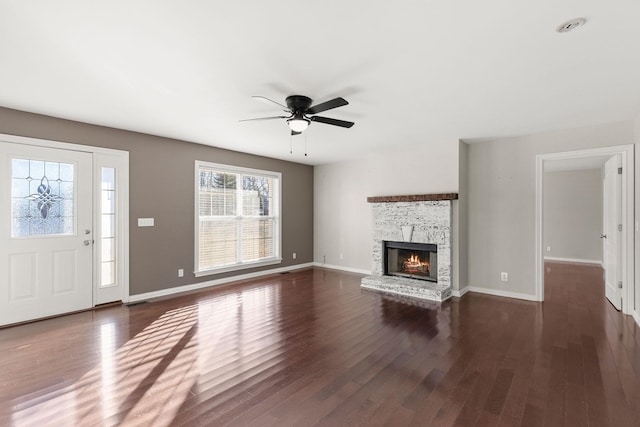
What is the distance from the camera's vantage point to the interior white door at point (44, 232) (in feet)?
11.5

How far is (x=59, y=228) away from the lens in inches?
152

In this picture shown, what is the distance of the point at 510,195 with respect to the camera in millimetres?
4680

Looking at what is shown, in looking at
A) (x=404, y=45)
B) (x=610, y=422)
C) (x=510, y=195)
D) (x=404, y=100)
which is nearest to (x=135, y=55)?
(x=404, y=45)

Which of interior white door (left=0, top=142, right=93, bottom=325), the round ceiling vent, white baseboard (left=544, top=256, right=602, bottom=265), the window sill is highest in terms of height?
the round ceiling vent

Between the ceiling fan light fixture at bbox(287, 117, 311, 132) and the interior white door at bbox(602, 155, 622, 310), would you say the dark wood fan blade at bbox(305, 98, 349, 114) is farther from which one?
the interior white door at bbox(602, 155, 622, 310)

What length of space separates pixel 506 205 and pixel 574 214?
186 inches

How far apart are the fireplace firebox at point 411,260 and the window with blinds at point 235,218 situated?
96.5 inches

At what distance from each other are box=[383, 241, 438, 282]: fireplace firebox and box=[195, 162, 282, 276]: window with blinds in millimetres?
2450

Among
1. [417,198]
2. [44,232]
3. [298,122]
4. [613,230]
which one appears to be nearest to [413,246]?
[417,198]

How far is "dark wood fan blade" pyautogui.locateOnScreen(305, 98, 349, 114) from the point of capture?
2.73 meters

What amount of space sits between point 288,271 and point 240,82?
15.2ft

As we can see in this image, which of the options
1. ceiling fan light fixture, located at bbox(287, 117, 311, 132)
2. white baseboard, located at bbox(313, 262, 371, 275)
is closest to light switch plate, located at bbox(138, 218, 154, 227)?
ceiling fan light fixture, located at bbox(287, 117, 311, 132)

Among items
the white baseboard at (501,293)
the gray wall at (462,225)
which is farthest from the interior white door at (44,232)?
the white baseboard at (501,293)

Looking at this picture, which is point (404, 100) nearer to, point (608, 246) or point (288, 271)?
point (608, 246)
